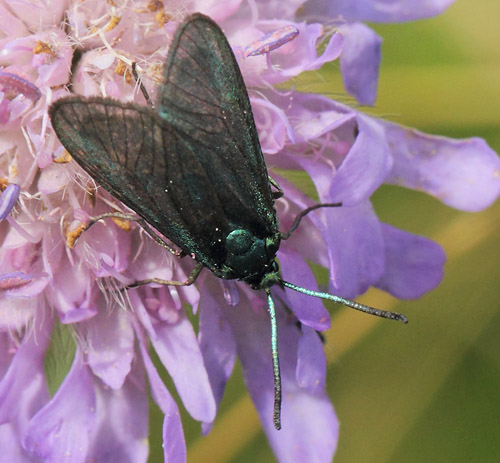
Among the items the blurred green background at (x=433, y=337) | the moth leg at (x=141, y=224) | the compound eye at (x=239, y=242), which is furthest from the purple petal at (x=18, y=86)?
the blurred green background at (x=433, y=337)

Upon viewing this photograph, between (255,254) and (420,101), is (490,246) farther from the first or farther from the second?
(255,254)

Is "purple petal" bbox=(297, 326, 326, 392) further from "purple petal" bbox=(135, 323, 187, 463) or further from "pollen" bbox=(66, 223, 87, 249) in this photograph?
"pollen" bbox=(66, 223, 87, 249)

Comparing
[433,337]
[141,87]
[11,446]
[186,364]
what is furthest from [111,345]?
[433,337]

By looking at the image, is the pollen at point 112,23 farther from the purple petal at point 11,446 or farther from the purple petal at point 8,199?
the purple petal at point 11,446

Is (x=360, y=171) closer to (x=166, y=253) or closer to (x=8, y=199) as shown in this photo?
(x=166, y=253)

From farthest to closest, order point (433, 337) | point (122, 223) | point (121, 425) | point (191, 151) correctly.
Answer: point (433, 337)
point (121, 425)
point (122, 223)
point (191, 151)

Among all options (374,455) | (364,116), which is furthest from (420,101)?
(374,455)
